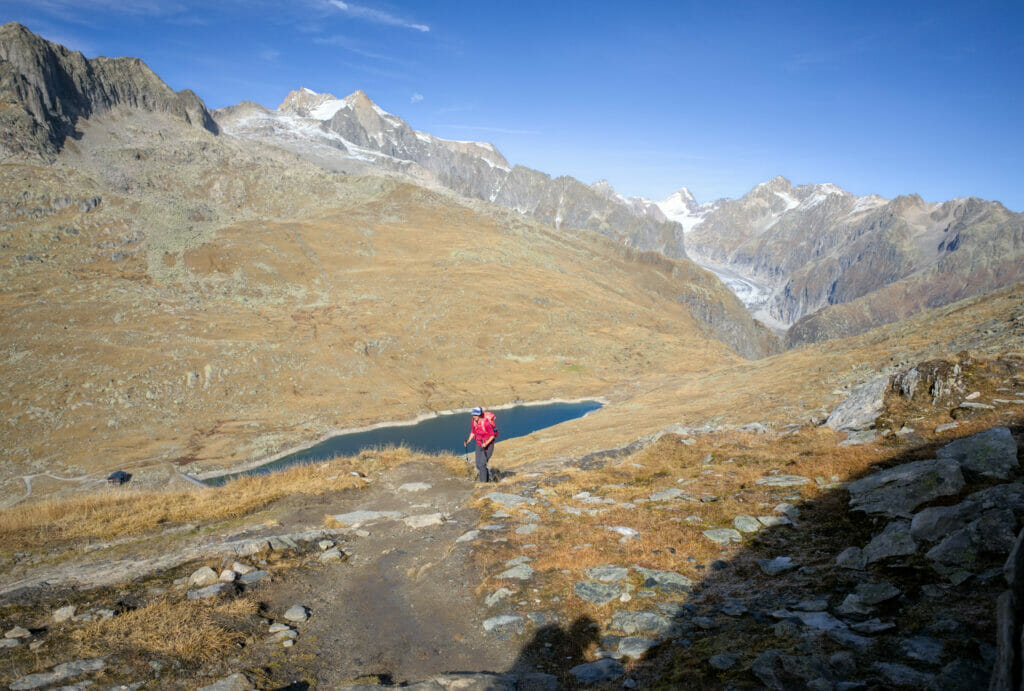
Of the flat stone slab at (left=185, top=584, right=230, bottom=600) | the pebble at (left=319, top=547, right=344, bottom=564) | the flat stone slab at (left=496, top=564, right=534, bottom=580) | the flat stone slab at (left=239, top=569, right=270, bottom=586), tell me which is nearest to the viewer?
the flat stone slab at (left=185, top=584, right=230, bottom=600)

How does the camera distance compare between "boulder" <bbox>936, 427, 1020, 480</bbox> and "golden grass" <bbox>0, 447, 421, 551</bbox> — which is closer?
"boulder" <bbox>936, 427, 1020, 480</bbox>

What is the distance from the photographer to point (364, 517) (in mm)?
16000

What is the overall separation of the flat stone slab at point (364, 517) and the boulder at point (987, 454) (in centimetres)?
1473

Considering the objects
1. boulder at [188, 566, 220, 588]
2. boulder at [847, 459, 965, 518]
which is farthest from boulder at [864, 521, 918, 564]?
boulder at [188, 566, 220, 588]

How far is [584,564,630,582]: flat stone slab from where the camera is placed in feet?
33.5

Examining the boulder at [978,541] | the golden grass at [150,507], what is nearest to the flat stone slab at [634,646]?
the boulder at [978,541]

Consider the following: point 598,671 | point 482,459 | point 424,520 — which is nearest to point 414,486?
point 482,459

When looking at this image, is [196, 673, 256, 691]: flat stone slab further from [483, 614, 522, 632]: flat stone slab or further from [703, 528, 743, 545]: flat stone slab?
[703, 528, 743, 545]: flat stone slab

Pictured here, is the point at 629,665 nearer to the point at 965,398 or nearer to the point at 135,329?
the point at 965,398

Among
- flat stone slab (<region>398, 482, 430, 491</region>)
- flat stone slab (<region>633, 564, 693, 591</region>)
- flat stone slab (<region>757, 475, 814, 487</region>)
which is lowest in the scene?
flat stone slab (<region>398, 482, 430, 491</region>)

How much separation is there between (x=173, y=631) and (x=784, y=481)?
14.7 metres

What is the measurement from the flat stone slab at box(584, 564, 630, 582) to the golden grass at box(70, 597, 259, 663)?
6786mm

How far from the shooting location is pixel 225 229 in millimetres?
132250

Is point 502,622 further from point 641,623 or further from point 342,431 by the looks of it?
point 342,431
